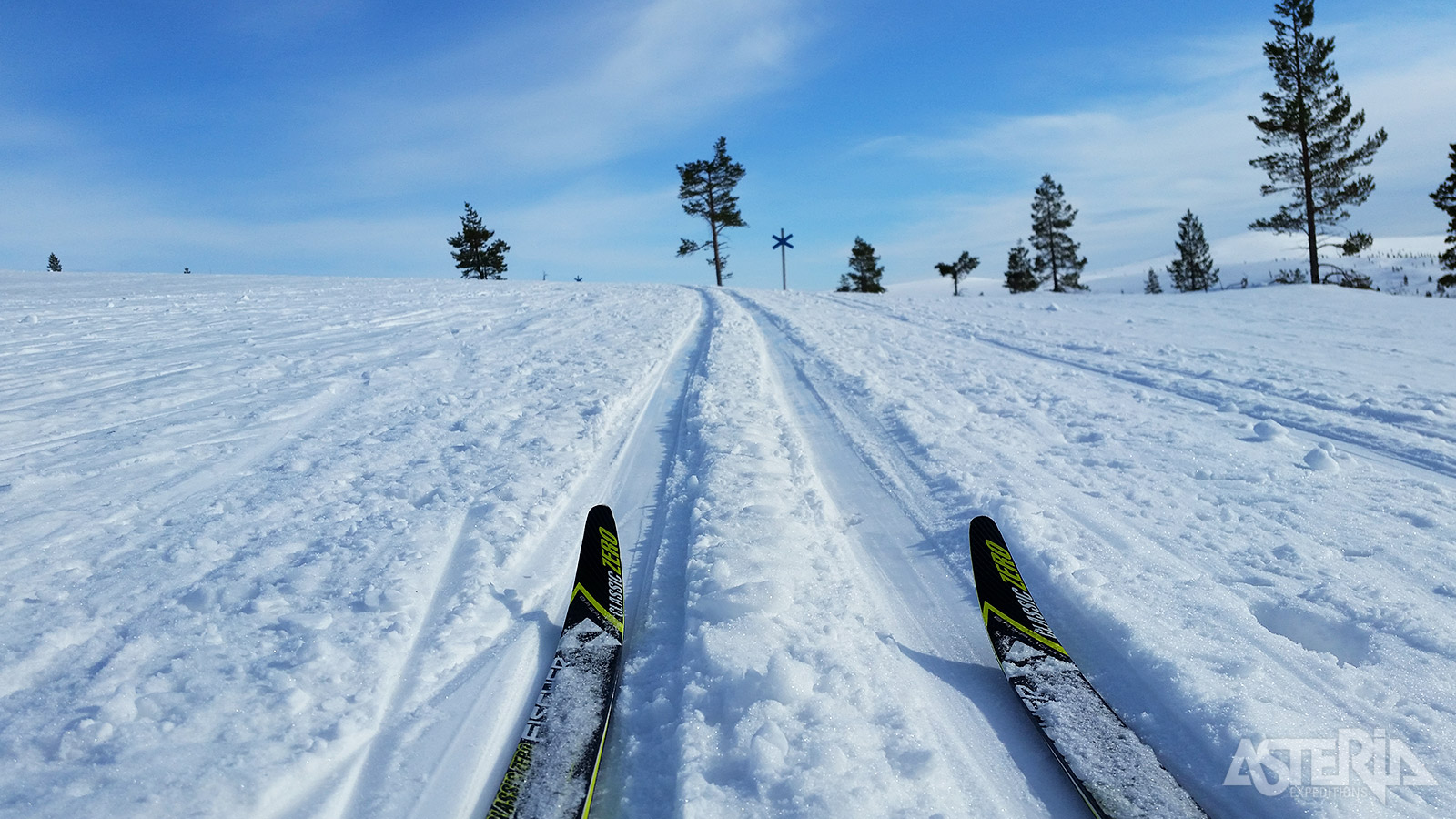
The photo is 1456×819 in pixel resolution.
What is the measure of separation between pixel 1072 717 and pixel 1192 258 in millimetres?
63700

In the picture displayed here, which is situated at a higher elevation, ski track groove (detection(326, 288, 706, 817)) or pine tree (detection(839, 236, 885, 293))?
pine tree (detection(839, 236, 885, 293))

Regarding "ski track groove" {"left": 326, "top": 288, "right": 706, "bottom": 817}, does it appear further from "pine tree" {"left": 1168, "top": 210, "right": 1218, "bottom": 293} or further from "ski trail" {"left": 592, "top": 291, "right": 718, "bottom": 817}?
"pine tree" {"left": 1168, "top": 210, "right": 1218, "bottom": 293}

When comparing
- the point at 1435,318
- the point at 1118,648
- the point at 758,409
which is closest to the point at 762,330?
the point at 758,409

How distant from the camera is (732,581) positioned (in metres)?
3.05

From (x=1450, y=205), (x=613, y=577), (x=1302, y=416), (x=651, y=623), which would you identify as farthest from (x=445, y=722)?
(x=1450, y=205)

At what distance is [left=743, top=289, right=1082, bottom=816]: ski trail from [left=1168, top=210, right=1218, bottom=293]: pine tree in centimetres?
5924

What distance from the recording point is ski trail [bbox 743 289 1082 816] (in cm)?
209

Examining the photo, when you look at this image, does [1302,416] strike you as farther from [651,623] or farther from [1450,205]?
[1450,205]

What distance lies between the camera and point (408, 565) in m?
3.42

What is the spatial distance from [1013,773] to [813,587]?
1150 mm

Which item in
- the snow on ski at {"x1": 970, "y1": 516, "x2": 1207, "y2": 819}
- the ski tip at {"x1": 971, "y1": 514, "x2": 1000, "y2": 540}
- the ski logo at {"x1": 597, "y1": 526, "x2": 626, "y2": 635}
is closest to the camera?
the snow on ski at {"x1": 970, "y1": 516, "x2": 1207, "y2": 819}

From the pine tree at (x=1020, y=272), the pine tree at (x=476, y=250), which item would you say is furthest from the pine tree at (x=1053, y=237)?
the pine tree at (x=476, y=250)

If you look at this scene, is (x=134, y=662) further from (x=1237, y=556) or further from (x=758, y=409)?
(x=1237, y=556)

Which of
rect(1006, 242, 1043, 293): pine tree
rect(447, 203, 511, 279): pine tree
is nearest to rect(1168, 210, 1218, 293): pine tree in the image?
rect(1006, 242, 1043, 293): pine tree
